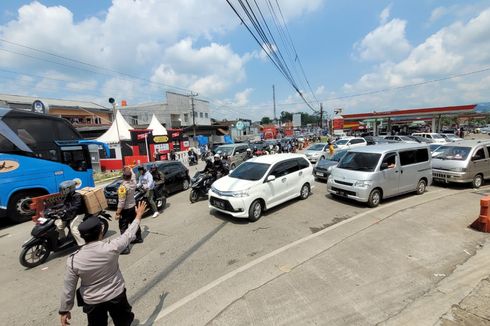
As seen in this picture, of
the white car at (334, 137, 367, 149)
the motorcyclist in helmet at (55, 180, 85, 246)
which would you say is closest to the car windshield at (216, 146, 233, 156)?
the white car at (334, 137, 367, 149)

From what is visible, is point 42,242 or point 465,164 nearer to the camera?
point 42,242

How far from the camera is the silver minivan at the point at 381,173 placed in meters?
7.69

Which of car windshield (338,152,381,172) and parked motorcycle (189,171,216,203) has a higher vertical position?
car windshield (338,152,381,172)

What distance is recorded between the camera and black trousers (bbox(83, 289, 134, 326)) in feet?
7.63

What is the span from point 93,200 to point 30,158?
4823 mm

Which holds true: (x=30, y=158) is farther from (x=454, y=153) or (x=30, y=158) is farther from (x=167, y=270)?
(x=454, y=153)

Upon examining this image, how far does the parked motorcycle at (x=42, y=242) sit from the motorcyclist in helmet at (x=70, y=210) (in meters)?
0.12

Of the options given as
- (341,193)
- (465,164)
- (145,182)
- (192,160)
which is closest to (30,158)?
(145,182)

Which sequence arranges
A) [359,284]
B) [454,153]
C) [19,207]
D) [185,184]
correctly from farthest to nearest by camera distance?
[185,184]
[454,153]
[19,207]
[359,284]

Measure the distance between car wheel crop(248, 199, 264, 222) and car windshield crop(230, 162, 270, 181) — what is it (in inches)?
28.2

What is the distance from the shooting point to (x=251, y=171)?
308 inches

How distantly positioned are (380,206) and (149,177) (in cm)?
722

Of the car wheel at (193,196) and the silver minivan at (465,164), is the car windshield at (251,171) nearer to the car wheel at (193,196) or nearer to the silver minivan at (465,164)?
the car wheel at (193,196)

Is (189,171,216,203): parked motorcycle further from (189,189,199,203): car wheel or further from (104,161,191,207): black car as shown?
(104,161,191,207): black car
